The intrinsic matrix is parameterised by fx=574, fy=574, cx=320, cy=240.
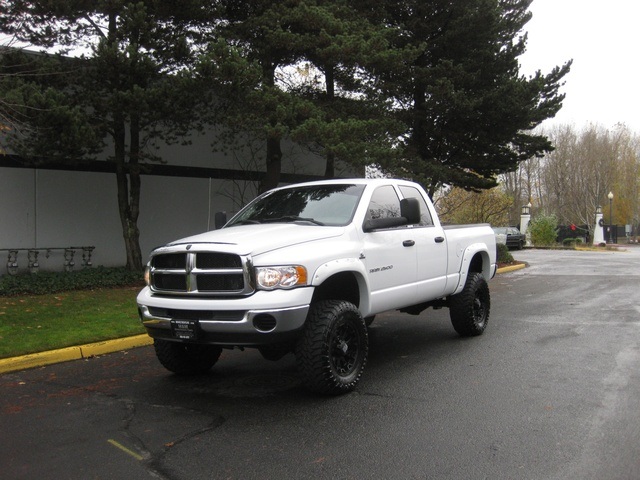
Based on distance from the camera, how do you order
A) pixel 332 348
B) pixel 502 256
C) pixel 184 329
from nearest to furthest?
pixel 184 329
pixel 332 348
pixel 502 256

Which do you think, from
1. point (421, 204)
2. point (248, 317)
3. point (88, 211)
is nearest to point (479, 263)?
point (421, 204)

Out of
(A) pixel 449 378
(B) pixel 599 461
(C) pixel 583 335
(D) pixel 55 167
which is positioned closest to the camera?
(B) pixel 599 461

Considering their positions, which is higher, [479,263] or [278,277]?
[278,277]

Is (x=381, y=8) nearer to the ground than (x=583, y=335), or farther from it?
farther from it

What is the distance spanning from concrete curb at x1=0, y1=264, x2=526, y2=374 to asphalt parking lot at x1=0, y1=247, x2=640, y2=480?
158mm

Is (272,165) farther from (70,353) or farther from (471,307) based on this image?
(70,353)

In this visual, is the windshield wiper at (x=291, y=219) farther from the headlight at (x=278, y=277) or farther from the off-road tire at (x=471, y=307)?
the off-road tire at (x=471, y=307)

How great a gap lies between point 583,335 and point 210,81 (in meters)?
8.92

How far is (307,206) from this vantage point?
655 centimetres

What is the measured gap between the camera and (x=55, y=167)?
1453 cm

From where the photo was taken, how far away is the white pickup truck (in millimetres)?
5047

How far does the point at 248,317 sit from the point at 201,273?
66 cm

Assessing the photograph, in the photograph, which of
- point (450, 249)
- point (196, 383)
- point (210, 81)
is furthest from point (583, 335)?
point (210, 81)

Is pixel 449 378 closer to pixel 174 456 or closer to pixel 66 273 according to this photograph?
pixel 174 456
